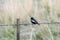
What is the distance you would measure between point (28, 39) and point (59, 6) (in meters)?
2.12

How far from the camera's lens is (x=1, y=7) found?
6922 mm

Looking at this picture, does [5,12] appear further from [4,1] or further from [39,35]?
[39,35]

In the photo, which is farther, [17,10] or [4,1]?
[4,1]

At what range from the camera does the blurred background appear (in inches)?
210

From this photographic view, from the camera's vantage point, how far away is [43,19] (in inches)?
249

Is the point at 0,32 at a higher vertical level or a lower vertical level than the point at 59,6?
lower

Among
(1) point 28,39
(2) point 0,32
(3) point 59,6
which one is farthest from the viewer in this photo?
(3) point 59,6

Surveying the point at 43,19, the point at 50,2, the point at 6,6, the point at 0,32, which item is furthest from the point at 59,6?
the point at 0,32

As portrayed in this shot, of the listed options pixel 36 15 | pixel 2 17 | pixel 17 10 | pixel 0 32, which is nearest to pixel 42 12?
pixel 36 15

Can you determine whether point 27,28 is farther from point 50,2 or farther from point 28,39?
point 50,2

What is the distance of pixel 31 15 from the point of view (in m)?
6.49

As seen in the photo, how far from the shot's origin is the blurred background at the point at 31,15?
5.34m

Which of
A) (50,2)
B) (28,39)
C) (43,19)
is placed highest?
(50,2)

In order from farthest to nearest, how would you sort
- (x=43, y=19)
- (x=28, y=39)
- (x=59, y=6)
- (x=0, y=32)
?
(x=59, y=6), (x=43, y=19), (x=0, y=32), (x=28, y=39)
